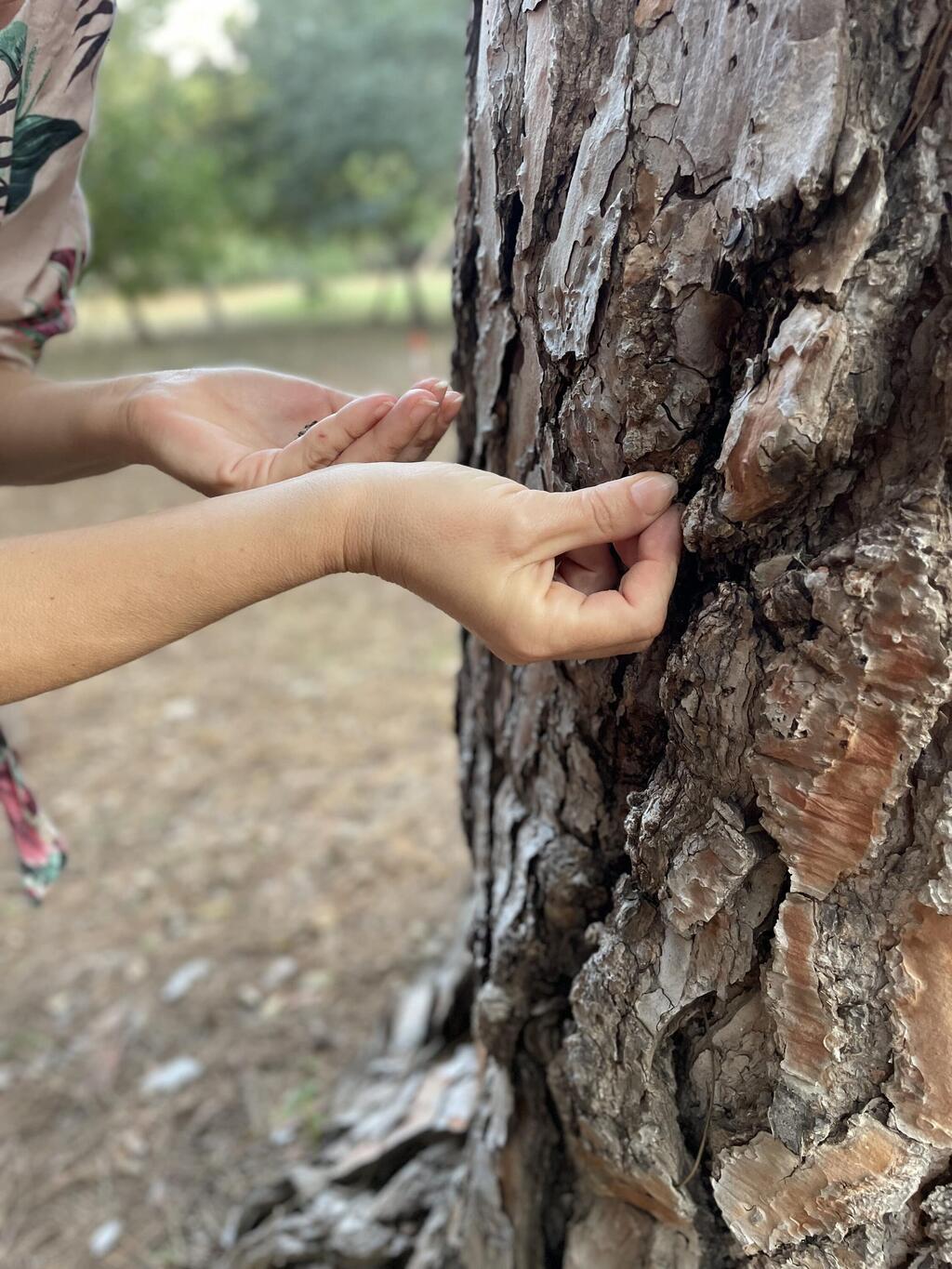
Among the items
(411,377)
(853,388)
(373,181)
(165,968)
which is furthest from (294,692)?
(373,181)

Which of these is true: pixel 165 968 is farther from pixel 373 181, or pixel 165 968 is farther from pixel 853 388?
pixel 373 181

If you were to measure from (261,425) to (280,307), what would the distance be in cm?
1942

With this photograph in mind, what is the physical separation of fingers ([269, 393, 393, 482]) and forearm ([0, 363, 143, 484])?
23cm

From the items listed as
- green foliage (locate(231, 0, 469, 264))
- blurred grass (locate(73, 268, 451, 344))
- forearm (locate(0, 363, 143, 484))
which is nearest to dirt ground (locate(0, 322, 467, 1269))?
forearm (locate(0, 363, 143, 484))

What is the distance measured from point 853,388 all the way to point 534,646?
29cm

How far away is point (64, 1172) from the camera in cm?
179

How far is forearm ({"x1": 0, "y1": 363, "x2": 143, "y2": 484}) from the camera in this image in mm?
997

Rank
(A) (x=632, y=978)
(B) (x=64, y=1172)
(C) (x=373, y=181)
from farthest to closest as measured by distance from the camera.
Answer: (C) (x=373, y=181) → (B) (x=64, y=1172) → (A) (x=632, y=978)

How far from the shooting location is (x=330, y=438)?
0.86 metres

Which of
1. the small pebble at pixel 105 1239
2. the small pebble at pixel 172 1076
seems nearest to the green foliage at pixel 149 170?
the small pebble at pixel 172 1076

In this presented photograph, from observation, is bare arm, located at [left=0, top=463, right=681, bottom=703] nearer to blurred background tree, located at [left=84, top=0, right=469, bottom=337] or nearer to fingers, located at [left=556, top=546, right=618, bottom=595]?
fingers, located at [left=556, top=546, right=618, bottom=595]

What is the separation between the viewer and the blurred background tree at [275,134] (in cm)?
950

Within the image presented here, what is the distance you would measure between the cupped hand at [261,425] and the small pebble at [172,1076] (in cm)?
147

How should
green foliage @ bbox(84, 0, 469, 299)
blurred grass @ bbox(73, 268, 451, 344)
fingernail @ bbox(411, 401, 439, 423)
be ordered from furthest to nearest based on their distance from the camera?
1. blurred grass @ bbox(73, 268, 451, 344)
2. green foliage @ bbox(84, 0, 469, 299)
3. fingernail @ bbox(411, 401, 439, 423)
